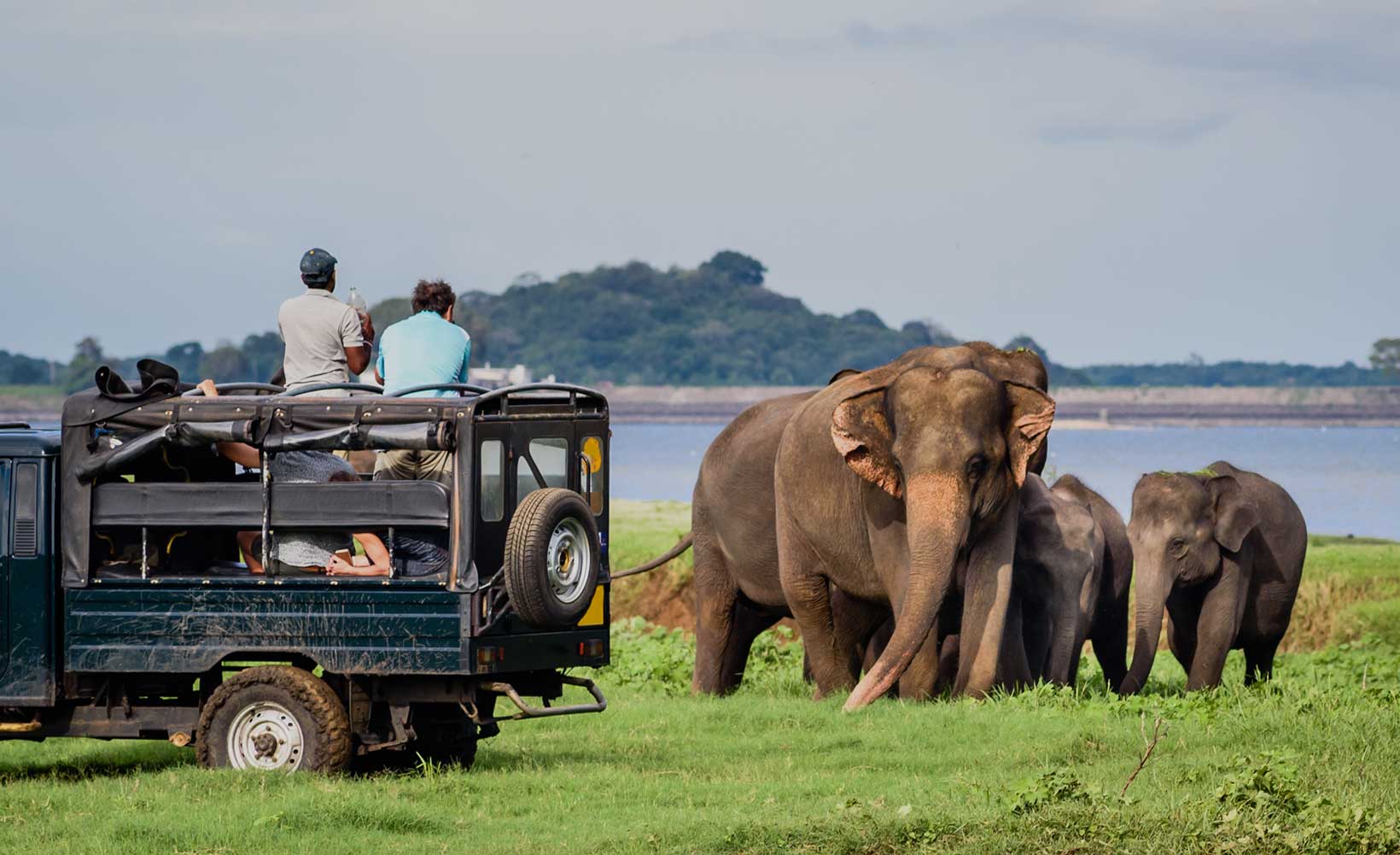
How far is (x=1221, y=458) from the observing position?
133 m

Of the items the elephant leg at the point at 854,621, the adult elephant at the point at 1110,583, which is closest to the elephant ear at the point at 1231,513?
the adult elephant at the point at 1110,583

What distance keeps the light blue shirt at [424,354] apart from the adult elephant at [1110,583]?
697 centimetres

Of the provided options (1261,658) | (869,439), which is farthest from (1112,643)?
(869,439)

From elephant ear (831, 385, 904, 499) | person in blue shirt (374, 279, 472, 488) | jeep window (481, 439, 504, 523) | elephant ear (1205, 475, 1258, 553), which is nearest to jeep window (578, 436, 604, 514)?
jeep window (481, 439, 504, 523)

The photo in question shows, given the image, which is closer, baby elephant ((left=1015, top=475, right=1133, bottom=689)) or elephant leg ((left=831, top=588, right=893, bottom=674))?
elephant leg ((left=831, top=588, right=893, bottom=674))

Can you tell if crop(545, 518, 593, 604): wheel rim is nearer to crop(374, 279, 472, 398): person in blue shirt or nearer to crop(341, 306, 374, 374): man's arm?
crop(374, 279, 472, 398): person in blue shirt

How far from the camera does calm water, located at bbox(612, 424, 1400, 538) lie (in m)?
78.6

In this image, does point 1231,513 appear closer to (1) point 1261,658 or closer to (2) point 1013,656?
(1) point 1261,658

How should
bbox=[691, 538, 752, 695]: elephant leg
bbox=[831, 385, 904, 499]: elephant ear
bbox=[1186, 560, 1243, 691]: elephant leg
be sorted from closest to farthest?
bbox=[831, 385, 904, 499]: elephant ear, bbox=[691, 538, 752, 695]: elephant leg, bbox=[1186, 560, 1243, 691]: elephant leg

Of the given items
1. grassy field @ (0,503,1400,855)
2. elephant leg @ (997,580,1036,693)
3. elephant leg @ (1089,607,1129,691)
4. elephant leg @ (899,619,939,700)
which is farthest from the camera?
elephant leg @ (1089,607,1129,691)

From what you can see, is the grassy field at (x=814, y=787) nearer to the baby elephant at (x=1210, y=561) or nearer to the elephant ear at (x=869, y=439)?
the elephant ear at (x=869, y=439)

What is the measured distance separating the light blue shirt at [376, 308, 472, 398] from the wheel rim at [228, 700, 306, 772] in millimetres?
2215

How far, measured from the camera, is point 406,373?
1334 cm

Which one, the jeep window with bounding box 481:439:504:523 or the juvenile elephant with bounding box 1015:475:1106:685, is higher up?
the jeep window with bounding box 481:439:504:523
